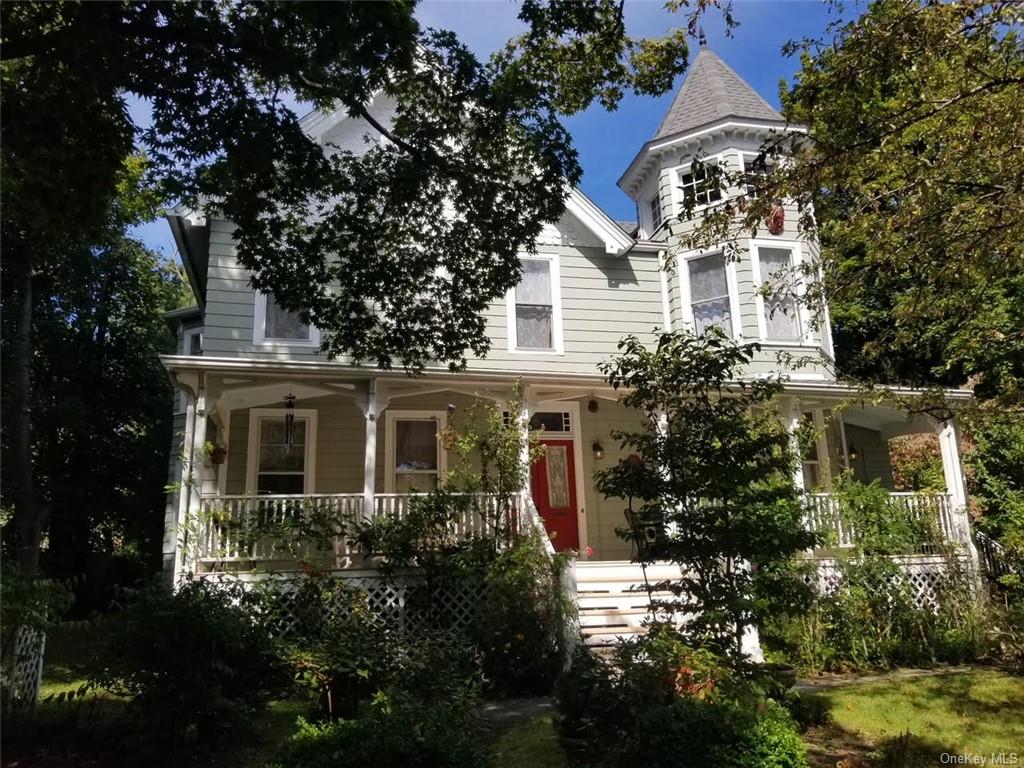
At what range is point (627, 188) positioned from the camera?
→ 16672mm

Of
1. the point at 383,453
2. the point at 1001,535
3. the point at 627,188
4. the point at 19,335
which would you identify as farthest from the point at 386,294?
the point at 1001,535

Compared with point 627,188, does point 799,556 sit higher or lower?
lower

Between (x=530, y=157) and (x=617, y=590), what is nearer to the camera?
(x=530, y=157)

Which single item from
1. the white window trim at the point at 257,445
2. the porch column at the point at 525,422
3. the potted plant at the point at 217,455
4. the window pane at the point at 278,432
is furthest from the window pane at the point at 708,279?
the potted plant at the point at 217,455

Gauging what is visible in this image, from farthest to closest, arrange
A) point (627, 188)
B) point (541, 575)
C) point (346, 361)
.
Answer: point (627, 188)
point (346, 361)
point (541, 575)

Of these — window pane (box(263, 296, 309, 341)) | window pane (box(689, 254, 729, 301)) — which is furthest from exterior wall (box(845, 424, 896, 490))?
window pane (box(263, 296, 309, 341))

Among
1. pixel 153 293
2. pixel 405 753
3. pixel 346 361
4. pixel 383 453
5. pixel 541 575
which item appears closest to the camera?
pixel 405 753

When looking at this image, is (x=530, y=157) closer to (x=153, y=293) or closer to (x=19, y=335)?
(x=19, y=335)

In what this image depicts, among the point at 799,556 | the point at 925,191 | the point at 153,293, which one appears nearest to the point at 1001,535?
the point at 799,556

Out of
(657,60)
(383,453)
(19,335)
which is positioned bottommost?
(383,453)

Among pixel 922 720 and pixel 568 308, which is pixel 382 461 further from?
pixel 922 720

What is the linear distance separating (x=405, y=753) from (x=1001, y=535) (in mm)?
11876

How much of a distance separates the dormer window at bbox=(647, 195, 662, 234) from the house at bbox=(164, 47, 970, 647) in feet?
0.27

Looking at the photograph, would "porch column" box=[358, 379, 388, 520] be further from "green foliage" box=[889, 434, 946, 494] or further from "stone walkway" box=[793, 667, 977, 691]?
"green foliage" box=[889, 434, 946, 494]
